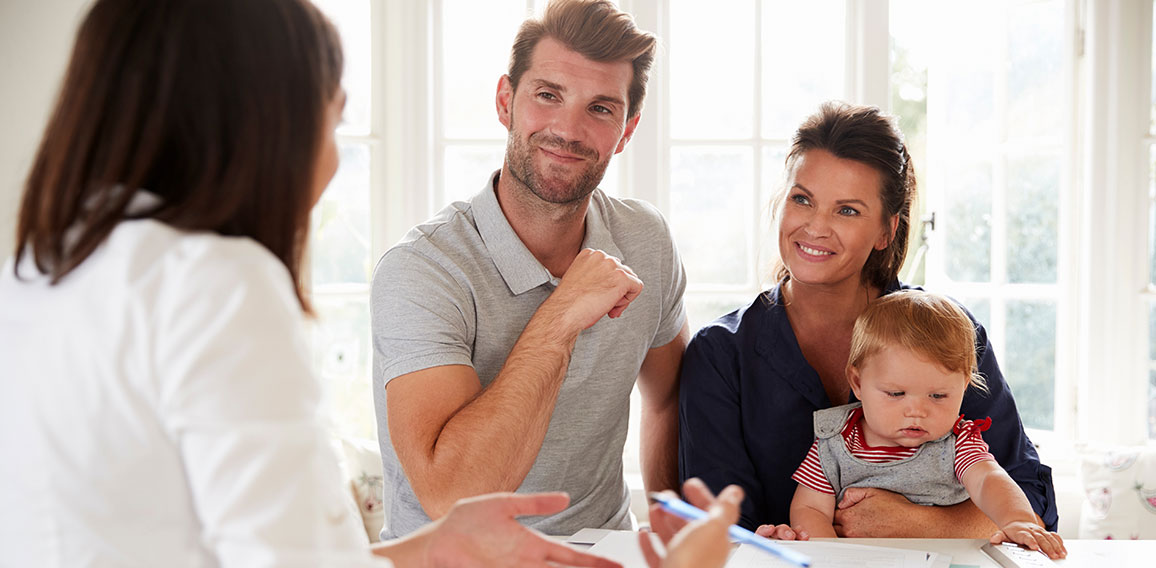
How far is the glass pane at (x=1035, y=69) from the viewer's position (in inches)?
118

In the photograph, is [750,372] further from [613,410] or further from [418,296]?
[418,296]

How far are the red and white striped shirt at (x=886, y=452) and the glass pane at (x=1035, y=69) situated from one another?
1.76 metres

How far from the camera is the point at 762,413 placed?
1800mm

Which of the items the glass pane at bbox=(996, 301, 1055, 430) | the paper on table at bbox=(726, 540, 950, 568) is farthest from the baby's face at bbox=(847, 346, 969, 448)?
the glass pane at bbox=(996, 301, 1055, 430)

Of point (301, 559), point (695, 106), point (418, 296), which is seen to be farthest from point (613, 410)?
point (695, 106)

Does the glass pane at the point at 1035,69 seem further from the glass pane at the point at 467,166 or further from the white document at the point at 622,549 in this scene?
the white document at the point at 622,549

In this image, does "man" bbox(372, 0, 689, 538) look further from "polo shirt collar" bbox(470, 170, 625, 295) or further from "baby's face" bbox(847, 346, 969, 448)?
"baby's face" bbox(847, 346, 969, 448)

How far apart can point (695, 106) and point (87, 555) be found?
260 centimetres

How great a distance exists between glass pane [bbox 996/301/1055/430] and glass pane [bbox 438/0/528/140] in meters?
1.89

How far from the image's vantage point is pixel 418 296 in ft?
5.02

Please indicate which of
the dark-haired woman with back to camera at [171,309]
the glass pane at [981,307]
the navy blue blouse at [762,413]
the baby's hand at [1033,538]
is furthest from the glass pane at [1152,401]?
the dark-haired woman with back to camera at [171,309]

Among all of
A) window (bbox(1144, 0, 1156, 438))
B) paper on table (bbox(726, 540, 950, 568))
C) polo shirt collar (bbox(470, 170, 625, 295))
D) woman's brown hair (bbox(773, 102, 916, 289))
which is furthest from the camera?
window (bbox(1144, 0, 1156, 438))

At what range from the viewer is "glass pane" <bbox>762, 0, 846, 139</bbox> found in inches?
117

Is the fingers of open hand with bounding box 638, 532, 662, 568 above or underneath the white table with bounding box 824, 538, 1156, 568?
above
